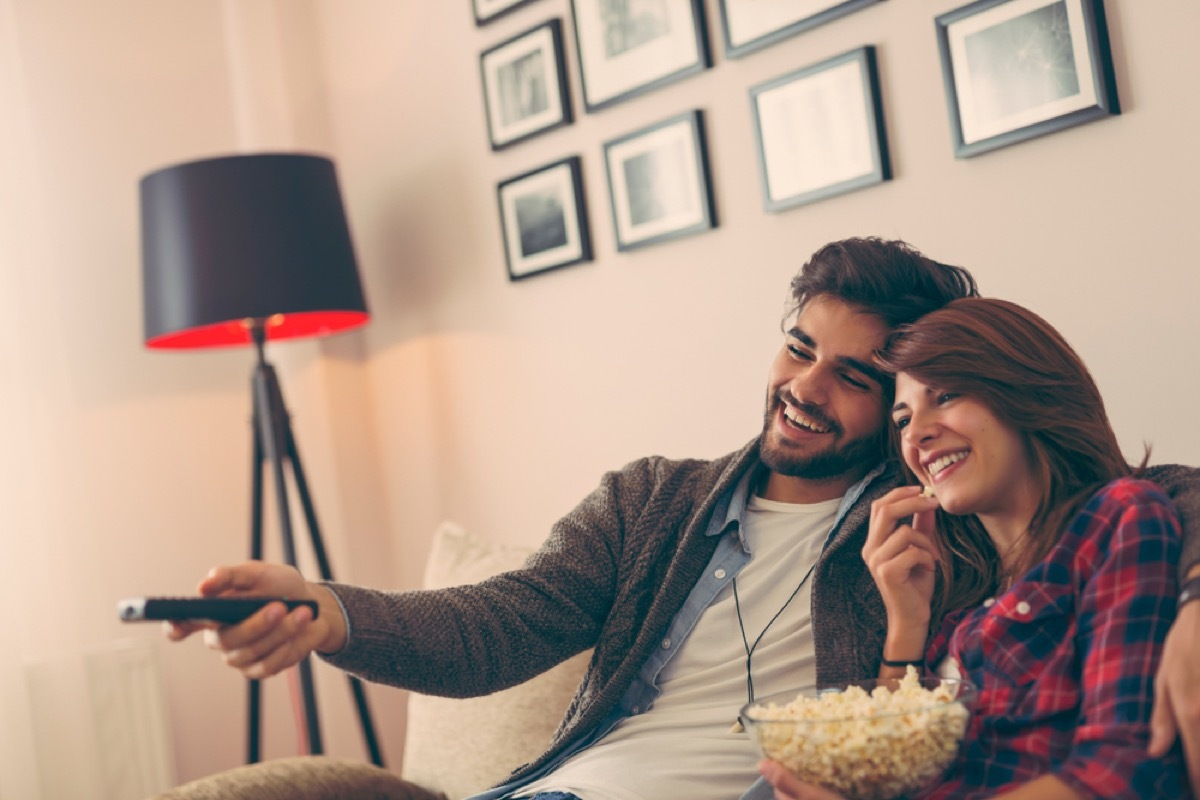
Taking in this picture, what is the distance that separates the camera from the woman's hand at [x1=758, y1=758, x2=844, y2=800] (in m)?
1.17

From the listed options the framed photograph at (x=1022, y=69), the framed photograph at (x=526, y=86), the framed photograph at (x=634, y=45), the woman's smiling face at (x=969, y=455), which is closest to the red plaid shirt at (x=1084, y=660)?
the woman's smiling face at (x=969, y=455)

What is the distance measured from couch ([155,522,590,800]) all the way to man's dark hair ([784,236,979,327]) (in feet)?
2.52

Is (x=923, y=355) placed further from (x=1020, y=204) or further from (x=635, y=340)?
(x=635, y=340)

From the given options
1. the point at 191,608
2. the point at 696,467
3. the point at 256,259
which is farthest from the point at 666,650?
the point at 256,259

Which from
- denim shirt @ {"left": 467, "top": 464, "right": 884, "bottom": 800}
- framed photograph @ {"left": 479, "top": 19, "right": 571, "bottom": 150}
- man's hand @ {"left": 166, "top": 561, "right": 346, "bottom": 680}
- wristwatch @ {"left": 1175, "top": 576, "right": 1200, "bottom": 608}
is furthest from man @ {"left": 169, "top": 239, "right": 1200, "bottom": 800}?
framed photograph @ {"left": 479, "top": 19, "right": 571, "bottom": 150}

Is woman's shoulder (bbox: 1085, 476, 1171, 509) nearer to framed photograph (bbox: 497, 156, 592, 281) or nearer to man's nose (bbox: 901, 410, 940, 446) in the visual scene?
man's nose (bbox: 901, 410, 940, 446)

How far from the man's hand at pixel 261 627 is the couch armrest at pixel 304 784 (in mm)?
601

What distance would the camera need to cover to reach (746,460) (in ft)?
6.00

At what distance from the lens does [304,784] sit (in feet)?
6.53

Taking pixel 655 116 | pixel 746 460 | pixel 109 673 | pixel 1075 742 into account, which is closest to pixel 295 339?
pixel 109 673

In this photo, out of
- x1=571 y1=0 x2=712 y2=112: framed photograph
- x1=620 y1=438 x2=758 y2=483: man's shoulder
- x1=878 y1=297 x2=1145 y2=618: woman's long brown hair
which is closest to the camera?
x1=878 y1=297 x2=1145 y2=618: woman's long brown hair

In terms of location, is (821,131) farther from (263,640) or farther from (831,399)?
(263,640)

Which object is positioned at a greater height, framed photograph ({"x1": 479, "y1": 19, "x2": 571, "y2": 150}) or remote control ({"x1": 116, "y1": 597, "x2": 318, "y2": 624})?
framed photograph ({"x1": 479, "y1": 19, "x2": 571, "y2": 150})

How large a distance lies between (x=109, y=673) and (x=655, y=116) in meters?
1.67
